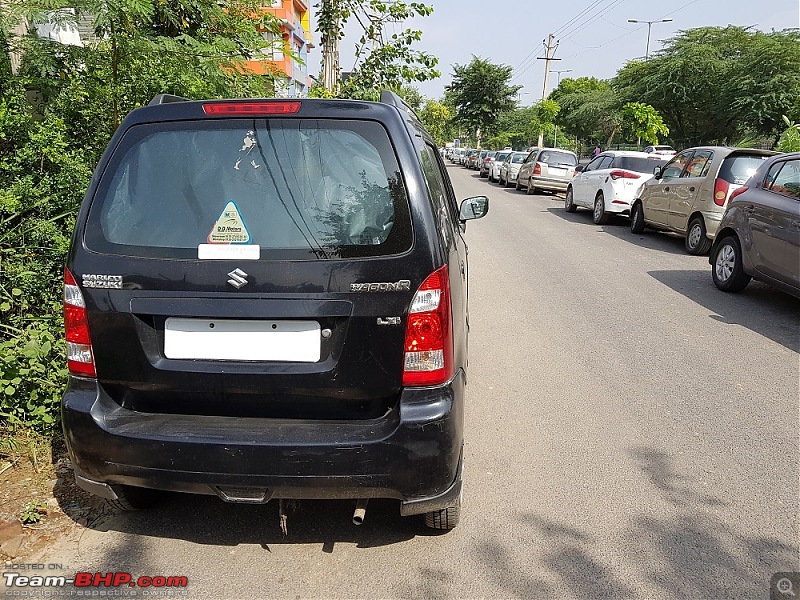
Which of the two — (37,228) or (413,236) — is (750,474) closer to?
(413,236)

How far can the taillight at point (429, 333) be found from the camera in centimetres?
265

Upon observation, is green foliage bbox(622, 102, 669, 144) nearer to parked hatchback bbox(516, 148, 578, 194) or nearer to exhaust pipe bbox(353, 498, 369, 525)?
parked hatchback bbox(516, 148, 578, 194)

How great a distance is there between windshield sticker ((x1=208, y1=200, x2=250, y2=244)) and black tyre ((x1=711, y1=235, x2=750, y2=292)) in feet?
21.7

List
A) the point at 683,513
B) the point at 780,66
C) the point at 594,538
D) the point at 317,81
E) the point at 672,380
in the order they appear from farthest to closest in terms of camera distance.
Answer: the point at 780,66 → the point at 317,81 → the point at 672,380 → the point at 683,513 → the point at 594,538

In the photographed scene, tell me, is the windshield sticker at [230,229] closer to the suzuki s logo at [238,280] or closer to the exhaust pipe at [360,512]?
the suzuki s logo at [238,280]

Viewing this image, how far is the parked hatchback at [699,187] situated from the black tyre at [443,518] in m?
8.48

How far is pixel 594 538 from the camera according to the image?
314 cm

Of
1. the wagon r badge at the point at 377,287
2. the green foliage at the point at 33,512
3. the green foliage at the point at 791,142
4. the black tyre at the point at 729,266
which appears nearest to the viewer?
the wagon r badge at the point at 377,287

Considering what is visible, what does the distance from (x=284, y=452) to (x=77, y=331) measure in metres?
1.03

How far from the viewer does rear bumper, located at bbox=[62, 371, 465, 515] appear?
104 inches

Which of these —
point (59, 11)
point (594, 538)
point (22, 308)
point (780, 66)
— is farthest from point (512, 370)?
point (780, 66)

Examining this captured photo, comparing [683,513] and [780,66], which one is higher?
[780,66]

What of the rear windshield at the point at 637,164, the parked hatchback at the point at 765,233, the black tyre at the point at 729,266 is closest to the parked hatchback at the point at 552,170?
the rear windshield at the point at 637,164

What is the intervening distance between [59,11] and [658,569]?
16.8 ft
